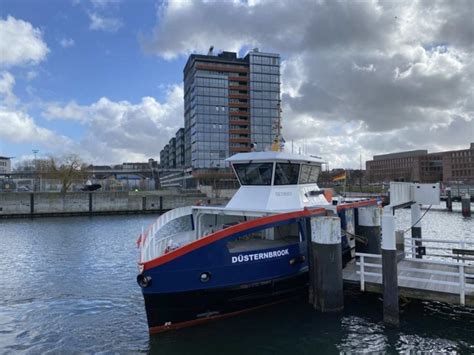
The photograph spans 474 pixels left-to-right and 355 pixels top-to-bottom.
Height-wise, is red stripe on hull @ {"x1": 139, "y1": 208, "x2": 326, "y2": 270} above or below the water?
above

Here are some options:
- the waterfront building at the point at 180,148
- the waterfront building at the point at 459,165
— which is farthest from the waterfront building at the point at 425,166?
the waterfront building at the point at 180,148

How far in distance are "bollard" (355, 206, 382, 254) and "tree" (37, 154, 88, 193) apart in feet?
227

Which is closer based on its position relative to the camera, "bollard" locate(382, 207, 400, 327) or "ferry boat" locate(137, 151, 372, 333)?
"ferry boat" locate(137, 151, 372, 333)

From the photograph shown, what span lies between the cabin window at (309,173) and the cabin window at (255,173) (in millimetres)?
1581

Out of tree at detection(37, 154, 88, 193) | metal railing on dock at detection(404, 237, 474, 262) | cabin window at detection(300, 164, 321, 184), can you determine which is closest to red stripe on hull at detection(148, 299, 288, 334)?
cabin window at detection(300, 164, 321, 184)

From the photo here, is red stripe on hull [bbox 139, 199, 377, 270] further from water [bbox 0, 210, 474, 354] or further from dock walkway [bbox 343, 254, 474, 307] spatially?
dock walkway [bbox 343, 254, 474, 307]

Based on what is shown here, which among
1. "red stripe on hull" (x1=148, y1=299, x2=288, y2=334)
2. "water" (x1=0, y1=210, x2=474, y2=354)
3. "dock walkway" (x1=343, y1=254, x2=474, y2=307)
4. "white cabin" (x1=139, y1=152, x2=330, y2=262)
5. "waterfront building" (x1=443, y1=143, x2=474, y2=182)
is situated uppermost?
"waterfront building" (x1=443, y1=143, x2=474, y2=182)

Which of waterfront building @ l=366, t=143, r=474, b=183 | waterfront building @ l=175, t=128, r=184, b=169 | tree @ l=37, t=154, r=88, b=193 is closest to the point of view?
tree @ l=37, t=154, r=88, b=193

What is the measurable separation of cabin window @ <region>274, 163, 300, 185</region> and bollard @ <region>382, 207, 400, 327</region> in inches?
175

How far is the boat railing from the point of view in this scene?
39.4ft

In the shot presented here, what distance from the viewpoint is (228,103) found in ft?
365

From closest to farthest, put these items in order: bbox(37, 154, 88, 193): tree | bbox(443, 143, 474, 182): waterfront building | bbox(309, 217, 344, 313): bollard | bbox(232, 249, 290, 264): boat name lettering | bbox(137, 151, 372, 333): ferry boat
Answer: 1. bbox(137, 151, 372, 333): ferry boat
2. bbox(232, 249, 290, 264): boat name lettering
3. bbox(309, 217, 344, 313): bollard
4. bbox(37, 154, 88, 193): tree
5. bbox(443, 143, 474, 182): waterfront building

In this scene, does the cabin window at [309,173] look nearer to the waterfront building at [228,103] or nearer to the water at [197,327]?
the water at [197,327]

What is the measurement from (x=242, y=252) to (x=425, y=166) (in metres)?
182
